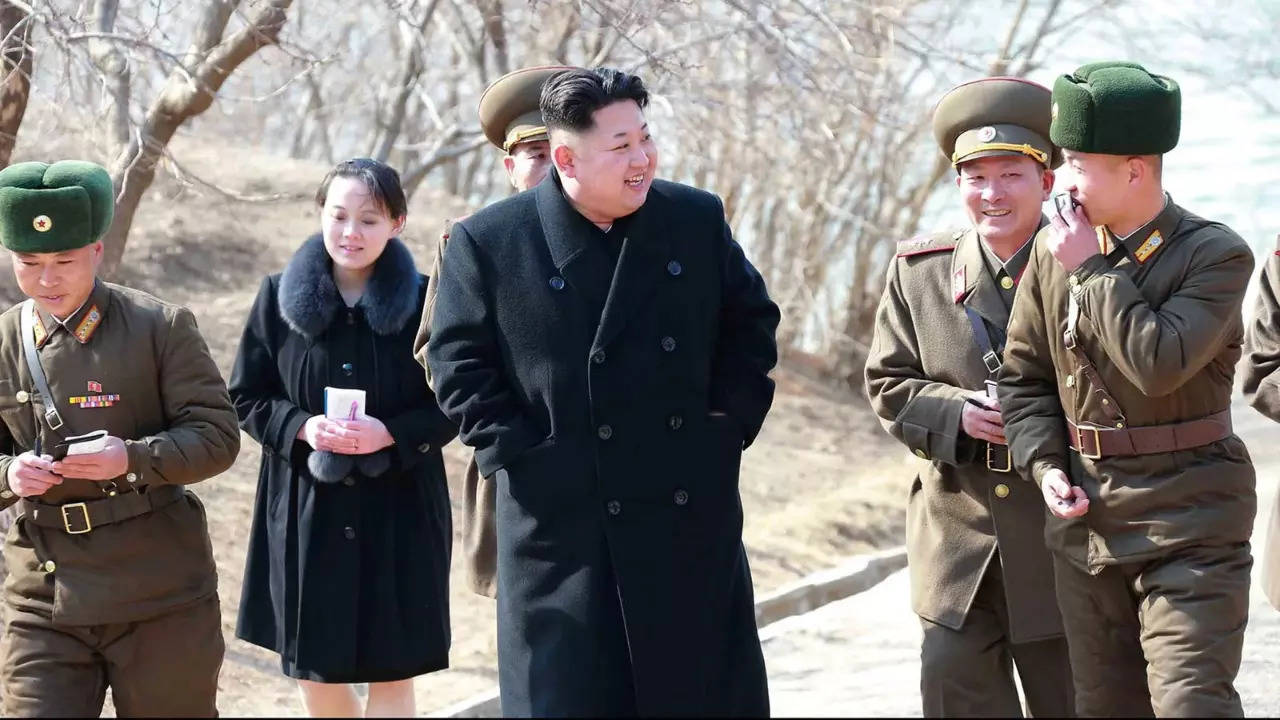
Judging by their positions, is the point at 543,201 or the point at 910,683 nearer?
the point at 543,201

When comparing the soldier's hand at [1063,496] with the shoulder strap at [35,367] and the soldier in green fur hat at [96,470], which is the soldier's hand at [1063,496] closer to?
the soldier in green fur hat at [96,470]

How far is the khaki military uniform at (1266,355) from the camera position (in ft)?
17.6

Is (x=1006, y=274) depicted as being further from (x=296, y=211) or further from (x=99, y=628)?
(x=296, y=211)

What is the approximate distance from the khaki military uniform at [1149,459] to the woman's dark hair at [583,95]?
45.6 inches

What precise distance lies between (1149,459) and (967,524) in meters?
0.76

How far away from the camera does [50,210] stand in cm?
486

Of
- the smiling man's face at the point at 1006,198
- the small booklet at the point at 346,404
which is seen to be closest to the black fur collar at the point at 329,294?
the small booklet at the point at 346,404

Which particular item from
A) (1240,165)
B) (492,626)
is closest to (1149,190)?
(492,626)

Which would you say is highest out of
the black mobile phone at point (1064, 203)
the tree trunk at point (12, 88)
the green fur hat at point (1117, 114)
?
the tree trunk at point (12, 88)

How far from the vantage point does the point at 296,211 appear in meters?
15.0

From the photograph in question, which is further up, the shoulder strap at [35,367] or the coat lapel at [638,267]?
the coat lapel at [638,267]

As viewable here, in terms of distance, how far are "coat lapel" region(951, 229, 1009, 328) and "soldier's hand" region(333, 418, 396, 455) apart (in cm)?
176

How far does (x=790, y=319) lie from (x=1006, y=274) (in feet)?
35.3

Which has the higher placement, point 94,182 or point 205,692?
point 94,182
